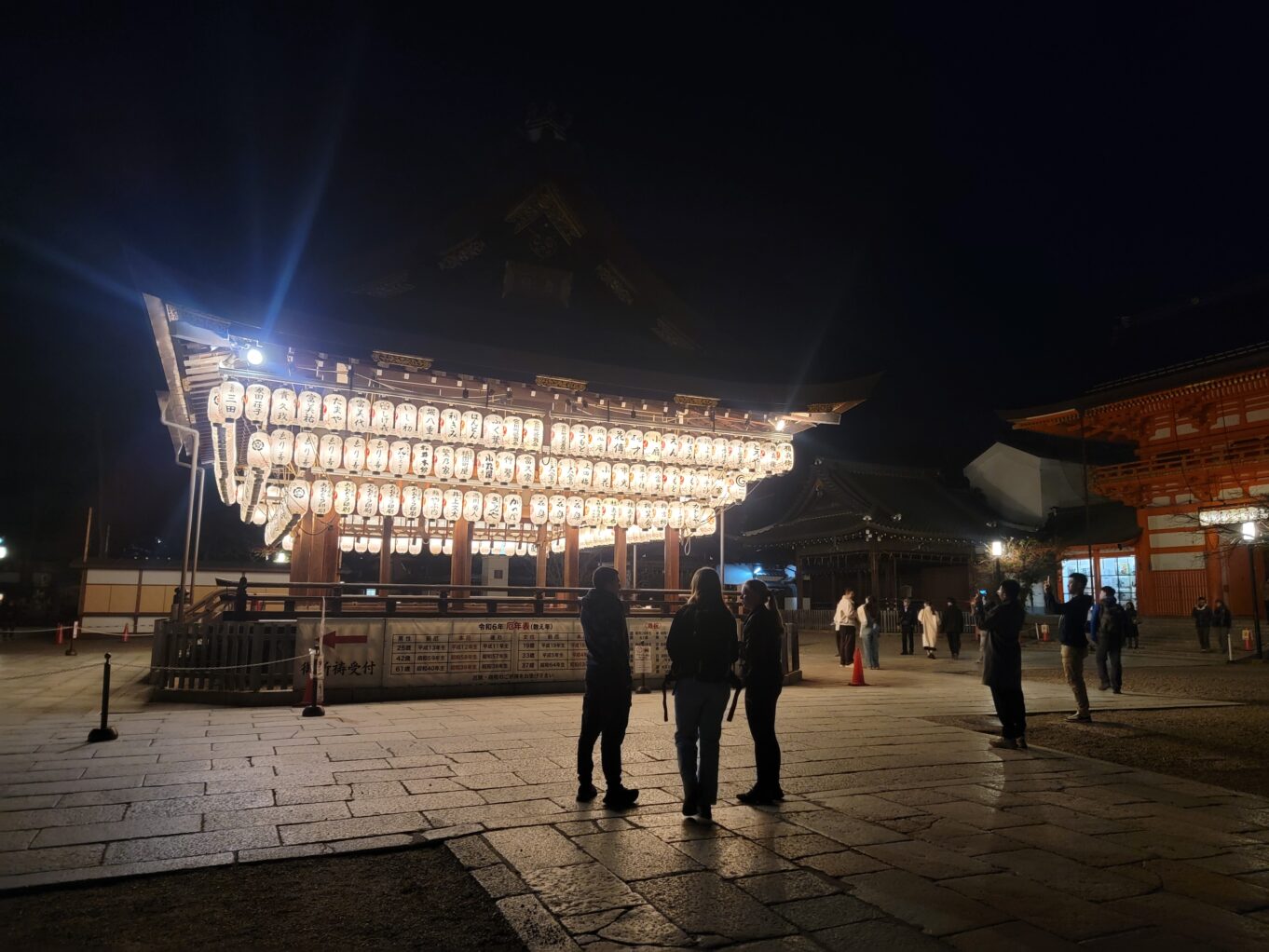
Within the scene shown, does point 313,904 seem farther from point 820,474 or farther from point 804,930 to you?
point 820,474

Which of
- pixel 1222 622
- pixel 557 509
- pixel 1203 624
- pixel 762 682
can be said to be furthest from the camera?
pixel 1203 624

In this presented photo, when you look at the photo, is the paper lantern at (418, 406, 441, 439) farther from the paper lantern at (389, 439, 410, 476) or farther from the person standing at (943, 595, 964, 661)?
the person standing at (943, 595, 964, 661)

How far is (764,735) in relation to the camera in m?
6.03

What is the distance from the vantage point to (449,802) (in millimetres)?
5820

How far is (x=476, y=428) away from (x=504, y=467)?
3.36 feet

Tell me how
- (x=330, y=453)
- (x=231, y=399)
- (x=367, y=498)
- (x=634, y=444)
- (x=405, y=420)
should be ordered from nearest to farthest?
(x=231, y=399), (x=330, y=453), (x=405, y=420), (x=367, y=498), (x=634, y=444)

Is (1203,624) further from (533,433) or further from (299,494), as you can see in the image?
(299,494)

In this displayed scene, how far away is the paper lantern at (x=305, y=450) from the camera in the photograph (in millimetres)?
12992

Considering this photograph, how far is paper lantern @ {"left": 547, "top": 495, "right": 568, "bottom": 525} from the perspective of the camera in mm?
15656

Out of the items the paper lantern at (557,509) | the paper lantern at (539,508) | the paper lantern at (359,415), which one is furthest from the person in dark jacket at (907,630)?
the paper lantern at (359,415)

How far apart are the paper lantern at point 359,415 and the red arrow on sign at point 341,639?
3433mm

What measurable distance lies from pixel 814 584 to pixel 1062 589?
40.6 feet

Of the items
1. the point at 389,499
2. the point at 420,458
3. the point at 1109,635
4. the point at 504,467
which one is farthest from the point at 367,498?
the point at 1109,635

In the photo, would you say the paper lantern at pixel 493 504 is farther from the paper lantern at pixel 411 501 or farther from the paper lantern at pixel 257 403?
the paper lantern at pixel 257 403
